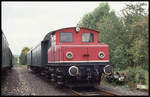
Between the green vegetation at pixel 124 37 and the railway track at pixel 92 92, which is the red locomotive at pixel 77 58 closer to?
the railway track at pixel 92 92

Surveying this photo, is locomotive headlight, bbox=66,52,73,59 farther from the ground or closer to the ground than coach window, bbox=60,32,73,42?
closer to the ground

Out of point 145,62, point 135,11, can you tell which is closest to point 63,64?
point 145,62

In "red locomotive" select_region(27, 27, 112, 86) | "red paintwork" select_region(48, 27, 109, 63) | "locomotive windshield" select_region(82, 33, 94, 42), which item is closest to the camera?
"red locomotive" select_region(27, 27, 112, 86)

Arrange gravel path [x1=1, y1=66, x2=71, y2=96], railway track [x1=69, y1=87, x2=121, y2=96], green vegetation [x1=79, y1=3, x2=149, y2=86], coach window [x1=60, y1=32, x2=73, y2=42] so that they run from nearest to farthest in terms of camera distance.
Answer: railway track [x1=69, y1=87, x2=121, y2=96], gravel path [x1=1, y1=66, x2=71, y2=96], coach window [x1=60, y1=32, x2=73, y2=42], green vegetation [x1=79, y1=3, x2=149, y2=86]

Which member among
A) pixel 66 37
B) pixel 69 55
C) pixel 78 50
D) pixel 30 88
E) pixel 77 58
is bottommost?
pixel 30 88

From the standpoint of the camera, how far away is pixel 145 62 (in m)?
16.1

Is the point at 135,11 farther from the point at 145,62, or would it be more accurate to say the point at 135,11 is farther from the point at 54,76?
the point at 54,76

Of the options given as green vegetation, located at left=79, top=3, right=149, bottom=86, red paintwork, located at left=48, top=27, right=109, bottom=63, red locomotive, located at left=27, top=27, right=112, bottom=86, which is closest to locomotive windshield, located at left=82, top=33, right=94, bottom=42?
red locomotive, located at left=27, top=27, right=112, bottom=86

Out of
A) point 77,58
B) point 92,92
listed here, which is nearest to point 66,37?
point 77,58

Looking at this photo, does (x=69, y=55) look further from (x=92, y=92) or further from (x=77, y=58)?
(x=92, y=92)

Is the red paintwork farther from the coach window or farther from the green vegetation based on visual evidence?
the green vegetation

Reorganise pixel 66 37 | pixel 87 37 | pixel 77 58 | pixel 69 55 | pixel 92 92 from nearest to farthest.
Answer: pixel 92 92 → pixel 69 55 → pixel 77 58 → pixel 66 37 → pixel 87 37

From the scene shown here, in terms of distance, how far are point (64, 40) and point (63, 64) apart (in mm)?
1546

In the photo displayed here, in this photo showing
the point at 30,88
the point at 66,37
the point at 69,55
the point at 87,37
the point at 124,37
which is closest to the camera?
the point at 69,55
